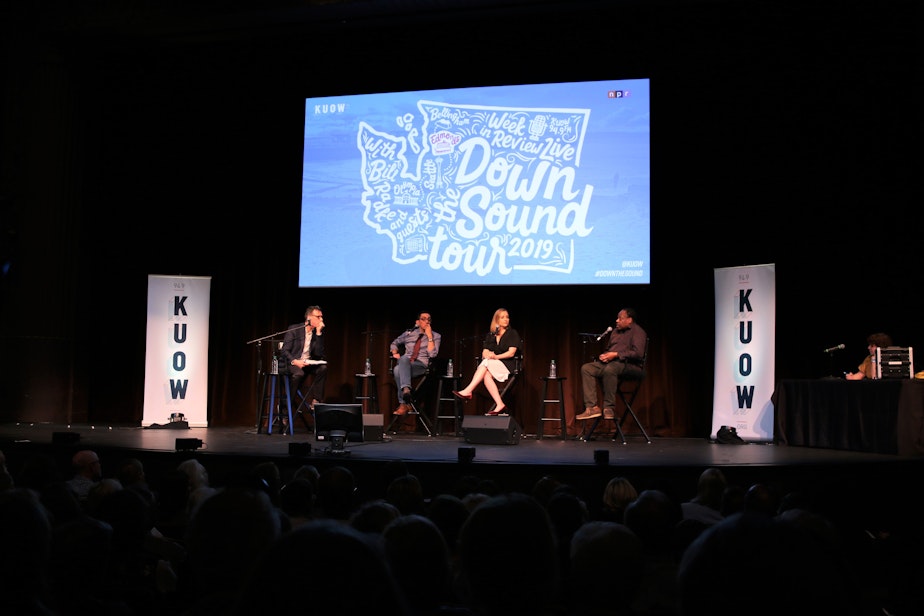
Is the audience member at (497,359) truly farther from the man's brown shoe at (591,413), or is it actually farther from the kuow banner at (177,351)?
the kuow banner at (177,351)

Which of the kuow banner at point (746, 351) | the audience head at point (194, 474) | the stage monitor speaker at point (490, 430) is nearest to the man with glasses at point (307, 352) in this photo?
the stage monitor speaker at point (490, 430)

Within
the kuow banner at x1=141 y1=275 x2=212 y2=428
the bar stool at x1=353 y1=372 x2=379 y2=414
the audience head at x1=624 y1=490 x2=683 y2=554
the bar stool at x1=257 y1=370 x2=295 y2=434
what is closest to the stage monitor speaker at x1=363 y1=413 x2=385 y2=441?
the bar stool at x1=257 y1=370 x2=295 y2=434

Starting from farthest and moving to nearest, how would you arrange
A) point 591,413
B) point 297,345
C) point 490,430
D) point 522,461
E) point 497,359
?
point 297,345 → point 497,359 → point 591,413 → point 490,430 → point 522,461

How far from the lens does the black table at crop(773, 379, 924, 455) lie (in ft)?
19.9

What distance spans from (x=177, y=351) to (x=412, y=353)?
2560mm

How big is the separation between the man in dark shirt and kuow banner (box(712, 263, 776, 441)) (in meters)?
0.86

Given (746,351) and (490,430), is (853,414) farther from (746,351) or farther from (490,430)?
(490,430)

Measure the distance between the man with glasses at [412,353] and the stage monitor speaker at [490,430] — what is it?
1179mm

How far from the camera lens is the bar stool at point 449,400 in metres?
8.10

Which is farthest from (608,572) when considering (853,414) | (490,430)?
(853,414)

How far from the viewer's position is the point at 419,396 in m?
8.41

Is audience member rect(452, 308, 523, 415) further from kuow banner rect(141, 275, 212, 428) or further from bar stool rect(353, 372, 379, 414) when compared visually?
kuow banner rect(141, 275, 212, 428)

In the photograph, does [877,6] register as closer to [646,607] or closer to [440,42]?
[440,42]

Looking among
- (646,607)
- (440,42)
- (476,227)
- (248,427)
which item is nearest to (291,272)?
(248,427)
